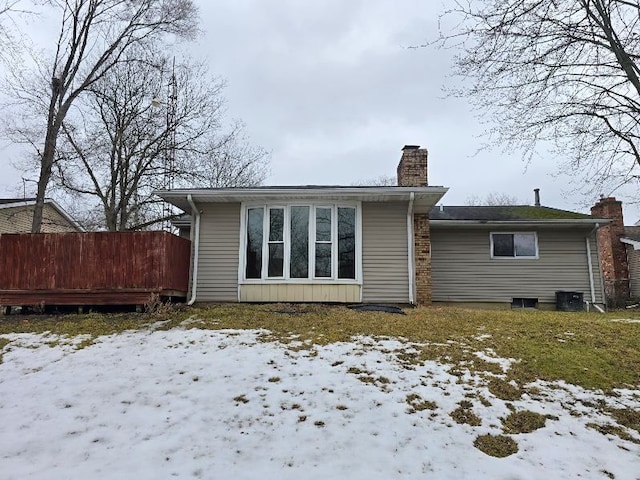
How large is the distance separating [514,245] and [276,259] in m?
7.22

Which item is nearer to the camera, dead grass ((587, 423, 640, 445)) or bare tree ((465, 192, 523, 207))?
dead grass ((587, 423, 640, 445))

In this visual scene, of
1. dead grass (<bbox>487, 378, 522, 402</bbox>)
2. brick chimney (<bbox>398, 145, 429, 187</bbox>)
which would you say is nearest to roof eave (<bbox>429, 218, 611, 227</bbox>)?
brick chimney (<bbox>398, 145, 429, 187</bbox>)

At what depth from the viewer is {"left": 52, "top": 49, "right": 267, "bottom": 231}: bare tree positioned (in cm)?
1619

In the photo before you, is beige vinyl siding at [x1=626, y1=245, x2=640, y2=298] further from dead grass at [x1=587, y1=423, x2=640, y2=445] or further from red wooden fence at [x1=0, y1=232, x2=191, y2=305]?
red wooden fence at [x1=0, y1=232, x2=191, y2=305]

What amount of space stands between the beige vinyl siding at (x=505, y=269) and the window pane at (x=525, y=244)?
18 cm

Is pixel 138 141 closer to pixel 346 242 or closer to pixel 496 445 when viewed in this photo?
pixel 346 242

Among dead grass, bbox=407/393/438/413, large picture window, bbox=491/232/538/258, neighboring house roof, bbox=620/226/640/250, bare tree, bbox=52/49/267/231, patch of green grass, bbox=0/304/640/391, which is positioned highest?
bare tree, bbox=52/49/267/231

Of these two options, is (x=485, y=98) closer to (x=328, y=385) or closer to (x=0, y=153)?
(x=328, y=385)

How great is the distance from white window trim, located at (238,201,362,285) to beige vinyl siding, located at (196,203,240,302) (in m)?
0.16

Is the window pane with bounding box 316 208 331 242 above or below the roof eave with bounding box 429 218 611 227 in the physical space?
below

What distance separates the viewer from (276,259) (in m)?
9.55

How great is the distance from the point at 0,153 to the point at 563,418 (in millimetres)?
19691

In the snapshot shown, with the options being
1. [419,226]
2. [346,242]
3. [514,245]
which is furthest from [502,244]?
[346,242]

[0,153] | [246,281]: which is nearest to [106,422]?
[246,281]
